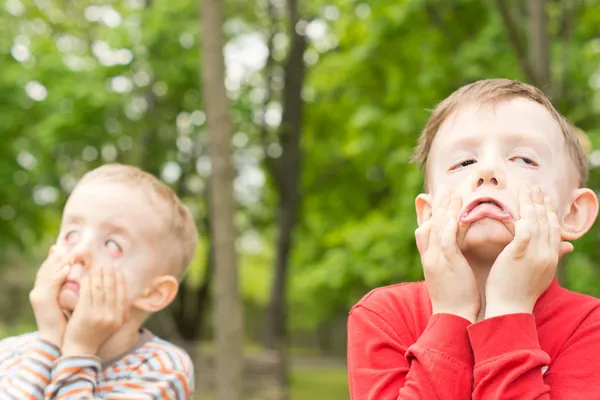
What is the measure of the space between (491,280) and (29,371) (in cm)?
136

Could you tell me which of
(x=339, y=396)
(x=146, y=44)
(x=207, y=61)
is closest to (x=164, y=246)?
(x=207, y=61)

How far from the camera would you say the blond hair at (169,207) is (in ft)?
8.91

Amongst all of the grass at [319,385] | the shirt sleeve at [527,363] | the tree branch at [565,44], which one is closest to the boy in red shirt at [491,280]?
the shirt sleeve at [527,363]

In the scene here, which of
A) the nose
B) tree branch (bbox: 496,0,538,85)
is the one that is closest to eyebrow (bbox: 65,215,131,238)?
the nose

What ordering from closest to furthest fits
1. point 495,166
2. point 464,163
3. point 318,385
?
point 495,166, point 464,163, point 318,385

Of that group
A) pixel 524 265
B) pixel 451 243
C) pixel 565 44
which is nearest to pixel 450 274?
pixel 451 243

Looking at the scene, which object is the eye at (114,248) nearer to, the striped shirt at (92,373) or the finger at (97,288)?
the finger at (97,288)

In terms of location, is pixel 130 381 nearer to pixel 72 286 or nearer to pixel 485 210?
pixel 72 286

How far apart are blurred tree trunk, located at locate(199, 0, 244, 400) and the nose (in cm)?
488

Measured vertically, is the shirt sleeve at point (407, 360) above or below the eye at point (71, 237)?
below

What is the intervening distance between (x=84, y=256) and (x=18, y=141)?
15.9 metres

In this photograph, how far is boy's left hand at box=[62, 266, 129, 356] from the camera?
7.80 feet

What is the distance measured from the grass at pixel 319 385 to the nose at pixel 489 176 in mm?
18743

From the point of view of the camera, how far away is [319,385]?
2353 centimetres
